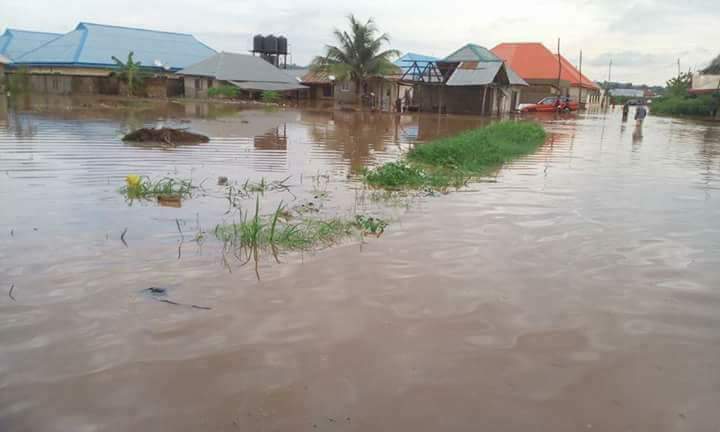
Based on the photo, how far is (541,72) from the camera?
50.3 meters

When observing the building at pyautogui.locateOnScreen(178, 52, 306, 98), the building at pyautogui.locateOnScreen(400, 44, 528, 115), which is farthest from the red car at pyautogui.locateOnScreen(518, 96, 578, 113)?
the building at pyautogui.locateOnScreen(178, 52, 306, 98)

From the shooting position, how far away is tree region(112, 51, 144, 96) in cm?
4047

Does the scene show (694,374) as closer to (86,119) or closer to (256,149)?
(256,149)

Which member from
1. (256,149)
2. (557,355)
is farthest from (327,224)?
(256,149)

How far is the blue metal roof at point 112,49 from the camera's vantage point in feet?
142

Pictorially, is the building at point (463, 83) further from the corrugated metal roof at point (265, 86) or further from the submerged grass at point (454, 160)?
the submerged grass at point (454, 160)

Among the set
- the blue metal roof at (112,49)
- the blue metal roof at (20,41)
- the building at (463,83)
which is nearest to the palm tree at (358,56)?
the building at (463,83)

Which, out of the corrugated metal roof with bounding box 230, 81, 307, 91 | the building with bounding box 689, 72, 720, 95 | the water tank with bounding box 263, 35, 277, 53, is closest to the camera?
the building with bounding box 689, 72, 720, 95

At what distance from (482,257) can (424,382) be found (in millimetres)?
2441

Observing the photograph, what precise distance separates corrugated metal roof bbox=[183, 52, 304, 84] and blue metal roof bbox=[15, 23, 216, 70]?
137 inches

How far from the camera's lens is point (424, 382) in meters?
3.25

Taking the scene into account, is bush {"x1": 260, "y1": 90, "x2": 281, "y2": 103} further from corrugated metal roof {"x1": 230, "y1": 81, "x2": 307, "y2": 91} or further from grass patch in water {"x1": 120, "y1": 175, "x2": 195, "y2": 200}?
grass patch in water {"x1": 120, "y1": 175, "x2": 195, "y2": 200}

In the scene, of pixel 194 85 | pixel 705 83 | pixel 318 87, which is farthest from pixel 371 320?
pixel 705 83

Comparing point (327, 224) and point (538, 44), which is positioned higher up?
point (538, 44)
